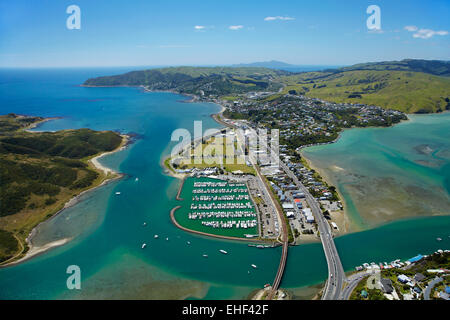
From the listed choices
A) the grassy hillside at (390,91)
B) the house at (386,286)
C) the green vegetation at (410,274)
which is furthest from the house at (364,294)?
the grassy hillside at (390,91)

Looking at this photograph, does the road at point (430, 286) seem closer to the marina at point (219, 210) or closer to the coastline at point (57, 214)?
the marina at point (219, 210)

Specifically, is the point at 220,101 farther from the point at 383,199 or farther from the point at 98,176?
the point at 383,199

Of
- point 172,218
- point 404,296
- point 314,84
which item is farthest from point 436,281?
point 314,84

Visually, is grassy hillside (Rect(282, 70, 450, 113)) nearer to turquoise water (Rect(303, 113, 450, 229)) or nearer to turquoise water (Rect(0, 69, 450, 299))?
turquoise water (Rect(303, 113, 450, 229))

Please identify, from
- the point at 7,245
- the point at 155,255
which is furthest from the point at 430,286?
the point at 7,245

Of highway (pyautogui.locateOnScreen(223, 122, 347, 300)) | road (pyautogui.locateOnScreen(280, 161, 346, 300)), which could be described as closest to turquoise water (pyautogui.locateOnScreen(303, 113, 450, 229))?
road (pyautogui.locateOnScreen(280, 161, 346, 300))

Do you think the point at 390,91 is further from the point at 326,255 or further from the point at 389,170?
the point at 326,255
